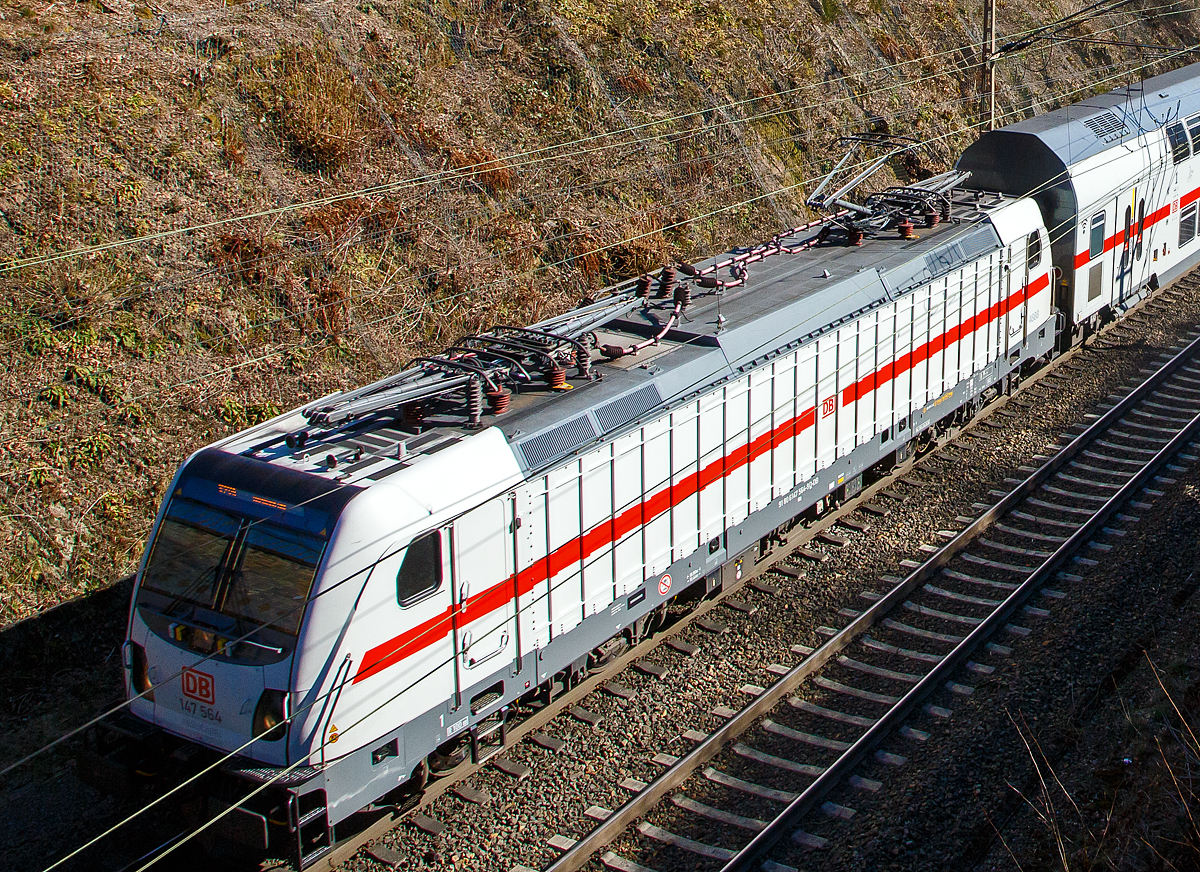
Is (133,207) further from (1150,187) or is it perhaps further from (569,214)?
(1150,187)

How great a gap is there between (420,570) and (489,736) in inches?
109

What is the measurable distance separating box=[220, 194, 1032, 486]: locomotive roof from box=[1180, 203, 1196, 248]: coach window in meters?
7.82

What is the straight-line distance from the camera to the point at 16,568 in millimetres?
14422

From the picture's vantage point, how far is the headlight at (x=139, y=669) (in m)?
10.6

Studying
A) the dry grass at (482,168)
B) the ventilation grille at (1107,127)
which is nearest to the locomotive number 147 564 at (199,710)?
the dry grass at (482,168)

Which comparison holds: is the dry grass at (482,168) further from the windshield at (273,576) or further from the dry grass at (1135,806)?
the dry grass at (1135,806)

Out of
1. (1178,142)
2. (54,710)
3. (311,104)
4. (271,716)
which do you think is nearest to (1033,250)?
(1178,142)

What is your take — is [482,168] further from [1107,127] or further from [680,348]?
[1107,127]

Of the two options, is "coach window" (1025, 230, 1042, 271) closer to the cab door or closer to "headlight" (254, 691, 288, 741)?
the cab door

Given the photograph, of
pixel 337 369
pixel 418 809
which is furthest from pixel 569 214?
pixel 418 809

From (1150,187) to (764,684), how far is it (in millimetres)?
A: 15412

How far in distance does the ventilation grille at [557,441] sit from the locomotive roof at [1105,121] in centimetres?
1239

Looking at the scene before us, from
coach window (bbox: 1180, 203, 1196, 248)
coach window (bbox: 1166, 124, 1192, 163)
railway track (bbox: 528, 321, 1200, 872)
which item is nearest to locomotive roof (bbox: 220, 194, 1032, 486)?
railway track (bbox: 528, 321, 1200, 872)

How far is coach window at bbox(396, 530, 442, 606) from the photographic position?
992 centimetres
